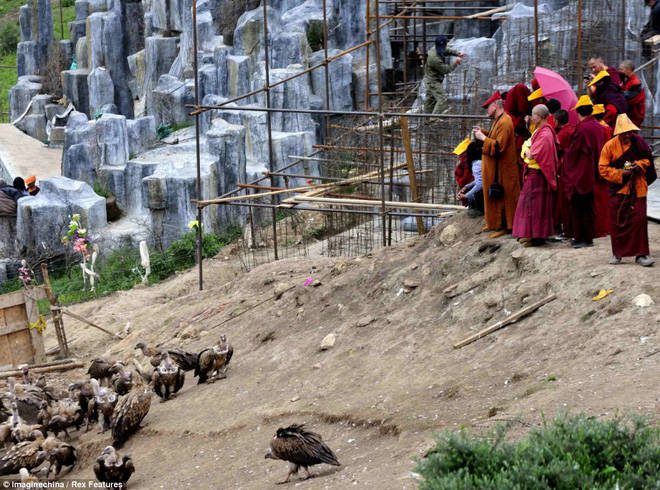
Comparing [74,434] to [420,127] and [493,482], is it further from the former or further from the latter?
[420,127]

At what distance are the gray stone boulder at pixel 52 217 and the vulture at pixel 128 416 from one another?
10.0 meters

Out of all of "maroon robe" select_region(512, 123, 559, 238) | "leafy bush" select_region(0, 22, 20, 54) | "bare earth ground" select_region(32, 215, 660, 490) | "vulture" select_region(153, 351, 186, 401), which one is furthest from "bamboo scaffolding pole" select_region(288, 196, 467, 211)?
"leafy bush" select_region(0, 22, 20, 54)

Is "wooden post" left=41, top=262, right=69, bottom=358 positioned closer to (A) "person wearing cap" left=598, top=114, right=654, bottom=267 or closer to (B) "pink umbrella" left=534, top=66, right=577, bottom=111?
(B) "pink umbrella" left=534, top=66, right=577, bottom=111

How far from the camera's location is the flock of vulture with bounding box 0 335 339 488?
9.52m

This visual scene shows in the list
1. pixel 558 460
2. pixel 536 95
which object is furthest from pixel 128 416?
pixel 558 460

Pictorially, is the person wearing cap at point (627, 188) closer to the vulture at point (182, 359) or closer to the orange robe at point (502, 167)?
the orange robe at point (502, 167)

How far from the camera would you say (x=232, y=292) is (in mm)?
14125

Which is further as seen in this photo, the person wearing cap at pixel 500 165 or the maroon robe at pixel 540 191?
the person wearing cap at pixel 500 165

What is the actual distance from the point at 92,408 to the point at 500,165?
4476 millimetres

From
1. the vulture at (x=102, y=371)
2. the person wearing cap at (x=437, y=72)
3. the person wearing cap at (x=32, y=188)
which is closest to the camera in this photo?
the vulture at (x=102, y=371)

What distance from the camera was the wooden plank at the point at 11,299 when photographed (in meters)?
13.2

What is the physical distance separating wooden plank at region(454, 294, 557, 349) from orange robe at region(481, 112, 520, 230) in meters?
1.60

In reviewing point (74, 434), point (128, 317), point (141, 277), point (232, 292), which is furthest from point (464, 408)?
point (141, 277)

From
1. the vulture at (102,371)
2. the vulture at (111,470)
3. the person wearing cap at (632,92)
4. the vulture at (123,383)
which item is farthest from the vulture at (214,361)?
the person wearing cap at (632,92)
